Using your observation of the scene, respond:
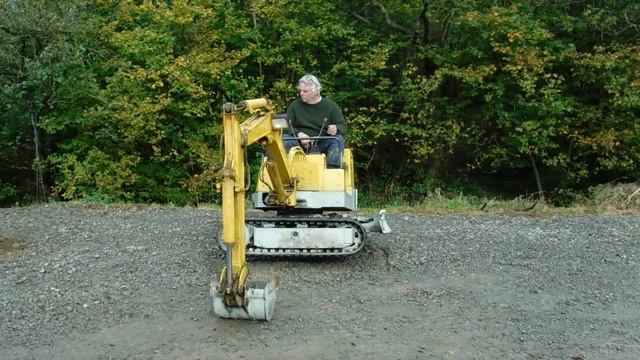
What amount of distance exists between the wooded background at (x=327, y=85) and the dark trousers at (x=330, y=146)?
24.1ft

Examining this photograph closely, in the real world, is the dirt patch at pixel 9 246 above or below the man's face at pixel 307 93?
below

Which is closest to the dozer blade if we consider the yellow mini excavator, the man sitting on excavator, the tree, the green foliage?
the yellow mini excavator

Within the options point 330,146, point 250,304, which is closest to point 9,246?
point 330,146

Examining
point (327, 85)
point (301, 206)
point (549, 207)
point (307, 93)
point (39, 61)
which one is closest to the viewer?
point (301, 206)

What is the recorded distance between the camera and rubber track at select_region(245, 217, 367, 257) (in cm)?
781

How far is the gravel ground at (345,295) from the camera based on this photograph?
5.81 metres

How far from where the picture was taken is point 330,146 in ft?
27.3

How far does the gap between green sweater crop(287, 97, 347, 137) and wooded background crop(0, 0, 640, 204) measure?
699cm

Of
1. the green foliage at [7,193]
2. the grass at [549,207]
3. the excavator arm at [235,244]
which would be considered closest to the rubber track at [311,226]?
the excavator arm at [235,244]

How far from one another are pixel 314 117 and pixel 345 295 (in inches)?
92.7

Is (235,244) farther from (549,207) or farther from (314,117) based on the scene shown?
(549,207)

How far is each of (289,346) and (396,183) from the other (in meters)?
11.8

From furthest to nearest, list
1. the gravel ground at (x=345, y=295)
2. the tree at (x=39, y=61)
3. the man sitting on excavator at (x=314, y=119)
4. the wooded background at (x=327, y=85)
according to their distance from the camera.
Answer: the wooded background at (x=327, y=85)
the tree at (x=39, y=61)
the man sitting on excavator at (x=314, y=119)
the gravel ground at (x=345, y=295)

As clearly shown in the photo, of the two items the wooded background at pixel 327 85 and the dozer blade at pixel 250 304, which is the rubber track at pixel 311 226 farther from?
the wooded background at pixel 327 85
